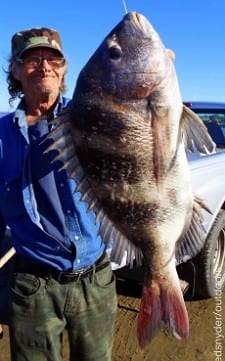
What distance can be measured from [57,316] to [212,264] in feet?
8.18

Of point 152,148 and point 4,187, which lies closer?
point 152,148

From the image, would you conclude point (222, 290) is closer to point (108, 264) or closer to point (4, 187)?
point (108, 264)

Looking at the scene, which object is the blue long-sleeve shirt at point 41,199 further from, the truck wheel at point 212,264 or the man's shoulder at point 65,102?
the truck wheel at point 212,264

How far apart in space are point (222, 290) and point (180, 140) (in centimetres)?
371

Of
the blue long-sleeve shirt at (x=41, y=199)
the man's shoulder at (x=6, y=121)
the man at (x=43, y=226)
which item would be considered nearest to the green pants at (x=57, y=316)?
the man at (x=43, y=226)

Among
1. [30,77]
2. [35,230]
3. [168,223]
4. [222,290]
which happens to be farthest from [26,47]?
[222,290]

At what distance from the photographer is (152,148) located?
1.94 meters

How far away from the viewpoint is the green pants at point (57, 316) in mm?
2652

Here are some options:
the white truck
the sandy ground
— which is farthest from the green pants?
the white truck

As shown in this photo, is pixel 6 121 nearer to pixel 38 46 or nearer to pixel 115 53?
pixel 38 46

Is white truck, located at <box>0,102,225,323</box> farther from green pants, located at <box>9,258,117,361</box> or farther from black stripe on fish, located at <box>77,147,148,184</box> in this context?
black stripe on fish, located at <box>77,147,148,184</box>

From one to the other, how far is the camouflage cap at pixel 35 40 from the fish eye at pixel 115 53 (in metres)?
0.70

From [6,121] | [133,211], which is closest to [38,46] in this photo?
[6,121]

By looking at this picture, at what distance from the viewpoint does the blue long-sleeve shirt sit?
2568 millimetres
